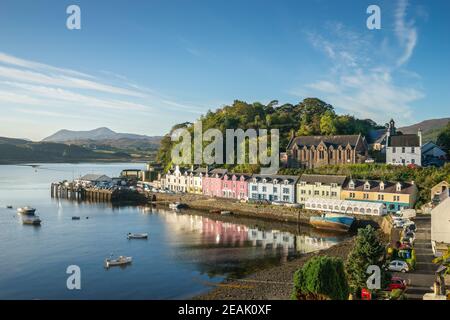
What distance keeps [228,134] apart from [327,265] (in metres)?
46.1

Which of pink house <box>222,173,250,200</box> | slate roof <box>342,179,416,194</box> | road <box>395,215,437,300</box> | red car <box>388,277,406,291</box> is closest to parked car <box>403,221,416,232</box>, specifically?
road <box>395,215,437,300</box>

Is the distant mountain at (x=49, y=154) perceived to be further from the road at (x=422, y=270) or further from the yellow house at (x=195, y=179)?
the road at (x=422, y=270)

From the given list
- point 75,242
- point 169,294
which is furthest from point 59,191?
point 169,294

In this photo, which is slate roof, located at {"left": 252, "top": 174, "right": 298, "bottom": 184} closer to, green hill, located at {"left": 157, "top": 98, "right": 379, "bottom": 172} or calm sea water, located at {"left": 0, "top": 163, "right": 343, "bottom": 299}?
green hill, located at {"left": 157, "top": 98, "right": 379, "bottom": 172}

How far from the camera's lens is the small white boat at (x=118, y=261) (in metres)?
23.3

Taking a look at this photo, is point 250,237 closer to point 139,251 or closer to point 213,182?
point 139,251

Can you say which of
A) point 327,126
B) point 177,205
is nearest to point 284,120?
point 327,126

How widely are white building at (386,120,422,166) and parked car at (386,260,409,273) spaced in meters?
23.2

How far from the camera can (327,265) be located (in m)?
12.1

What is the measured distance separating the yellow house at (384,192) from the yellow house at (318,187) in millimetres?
693

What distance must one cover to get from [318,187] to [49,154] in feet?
459

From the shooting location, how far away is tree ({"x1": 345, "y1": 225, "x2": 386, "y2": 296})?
15422mm

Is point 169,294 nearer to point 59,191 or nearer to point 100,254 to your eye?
point 100,254

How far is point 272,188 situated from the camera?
138ft
